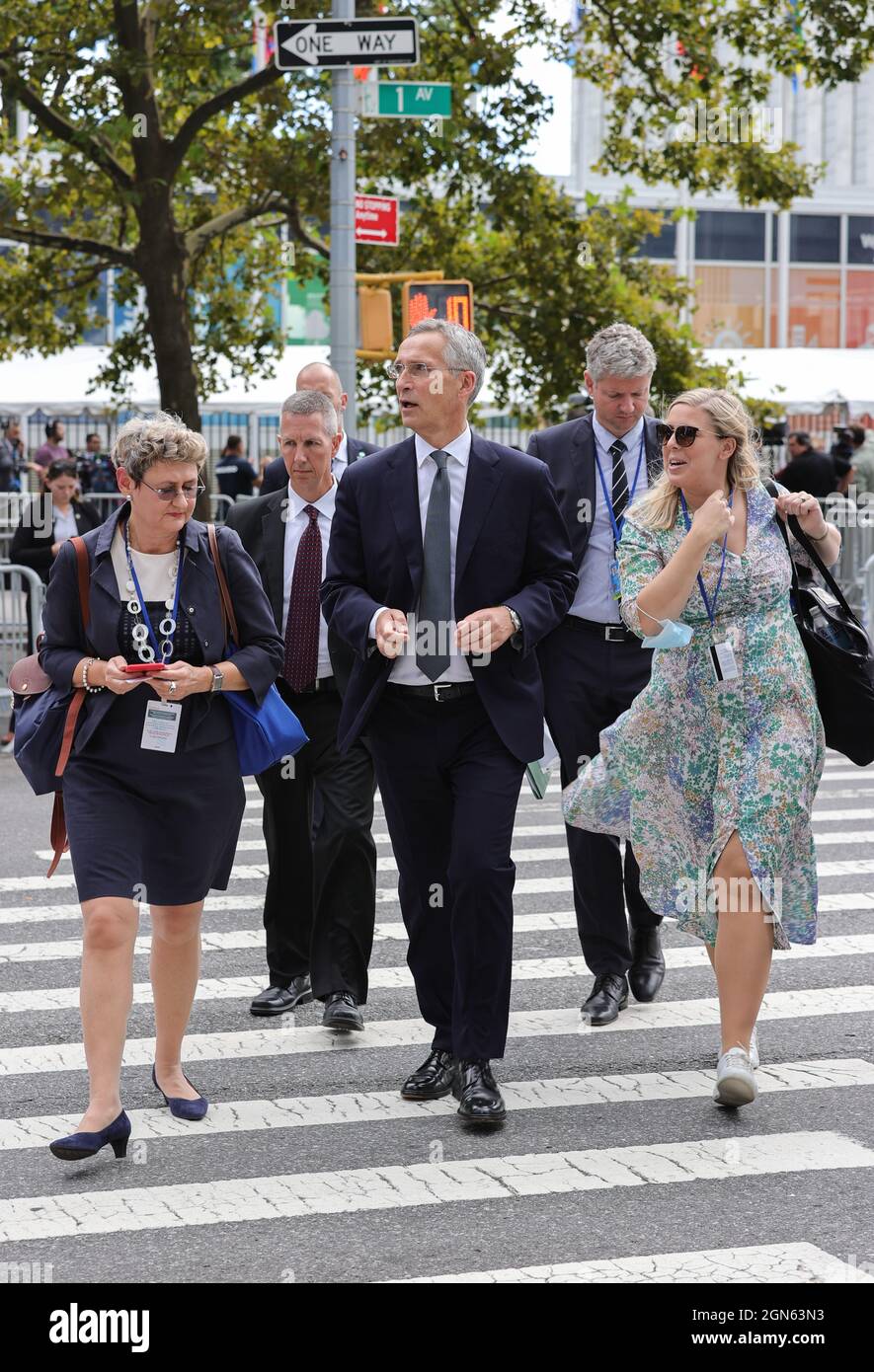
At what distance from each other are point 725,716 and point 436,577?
0.92 meters

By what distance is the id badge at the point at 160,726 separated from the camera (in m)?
5.02

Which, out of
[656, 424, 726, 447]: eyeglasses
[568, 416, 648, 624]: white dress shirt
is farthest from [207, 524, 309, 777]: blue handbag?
[568, 416, 648, 624]: white dress shirt

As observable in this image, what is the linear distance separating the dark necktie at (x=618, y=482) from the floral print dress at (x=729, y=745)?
901 millimetres

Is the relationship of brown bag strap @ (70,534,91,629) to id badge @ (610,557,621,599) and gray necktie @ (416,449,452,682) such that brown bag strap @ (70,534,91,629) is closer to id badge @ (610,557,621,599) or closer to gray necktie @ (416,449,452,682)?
gray necktie @ (416,449,452,682)

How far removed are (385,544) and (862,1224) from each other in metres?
2.28

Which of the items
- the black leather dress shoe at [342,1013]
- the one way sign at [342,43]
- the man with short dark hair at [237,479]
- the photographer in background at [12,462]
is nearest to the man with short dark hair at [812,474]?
the man with short dark hair at [237,479]

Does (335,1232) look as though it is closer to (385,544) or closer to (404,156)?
(385,544)


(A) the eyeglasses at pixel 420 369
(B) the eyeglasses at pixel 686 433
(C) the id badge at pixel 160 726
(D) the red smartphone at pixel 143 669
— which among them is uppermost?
(A) the eyeglasses at pixel 420 369

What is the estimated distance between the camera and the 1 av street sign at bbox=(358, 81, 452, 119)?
524 inches

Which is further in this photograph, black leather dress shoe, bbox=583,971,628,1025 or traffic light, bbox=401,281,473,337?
traffic light, bbox=401,281,473,337

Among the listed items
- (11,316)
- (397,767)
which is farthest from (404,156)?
(397,767)

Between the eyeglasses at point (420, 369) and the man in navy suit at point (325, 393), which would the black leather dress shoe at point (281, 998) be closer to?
the man in navy suit at point (325, 393)

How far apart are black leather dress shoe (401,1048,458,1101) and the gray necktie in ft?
4.01

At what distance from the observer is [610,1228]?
4320 mm
